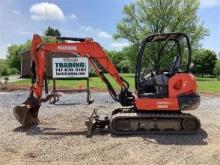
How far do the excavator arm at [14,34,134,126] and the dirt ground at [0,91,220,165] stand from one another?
2.11 ft

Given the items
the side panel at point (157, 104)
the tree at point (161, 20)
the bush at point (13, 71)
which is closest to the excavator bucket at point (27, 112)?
the side panel at point (157, 104)

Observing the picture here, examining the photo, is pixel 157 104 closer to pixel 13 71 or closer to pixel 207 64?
pixel 13 71

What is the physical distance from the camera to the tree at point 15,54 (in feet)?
235

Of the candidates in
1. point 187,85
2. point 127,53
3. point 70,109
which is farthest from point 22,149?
point 127,53

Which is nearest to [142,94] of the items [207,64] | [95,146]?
[95,146]

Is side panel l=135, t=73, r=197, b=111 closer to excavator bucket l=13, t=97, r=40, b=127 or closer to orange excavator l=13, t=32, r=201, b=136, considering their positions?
orange excavator l=13, t=32, r=201, b=136

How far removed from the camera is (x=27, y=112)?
11.4 meters

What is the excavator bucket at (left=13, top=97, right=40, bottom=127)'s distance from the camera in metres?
11.3

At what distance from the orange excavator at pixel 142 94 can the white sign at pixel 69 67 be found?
1.70m

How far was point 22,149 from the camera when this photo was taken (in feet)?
29.2

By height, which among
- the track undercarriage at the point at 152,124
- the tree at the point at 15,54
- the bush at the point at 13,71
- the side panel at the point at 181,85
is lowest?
the track undercarriage at the point at 152,124

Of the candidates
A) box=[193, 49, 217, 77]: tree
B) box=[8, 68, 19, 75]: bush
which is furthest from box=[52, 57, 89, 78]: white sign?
box=[193, 49, 217, 77]: tree

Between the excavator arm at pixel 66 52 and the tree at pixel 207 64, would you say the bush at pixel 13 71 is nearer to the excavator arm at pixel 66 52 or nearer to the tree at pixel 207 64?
the tree at pixel 207 64

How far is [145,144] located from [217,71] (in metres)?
68.9
